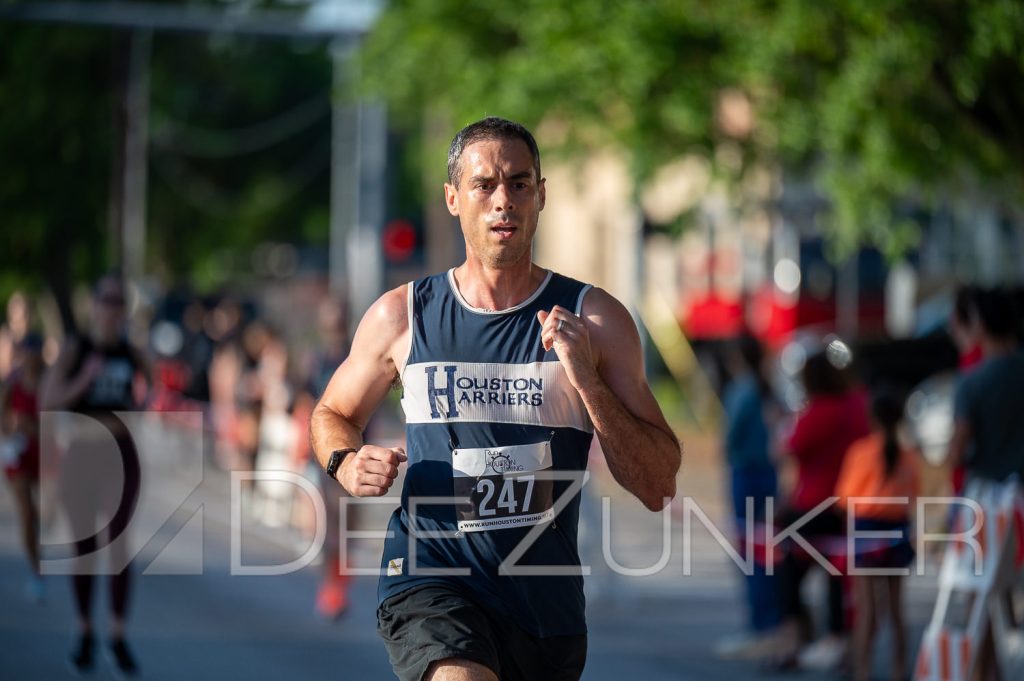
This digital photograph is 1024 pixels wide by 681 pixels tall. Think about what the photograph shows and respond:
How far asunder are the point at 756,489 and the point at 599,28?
5.12 meters

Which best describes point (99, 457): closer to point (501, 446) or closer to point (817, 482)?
point (817, 482)

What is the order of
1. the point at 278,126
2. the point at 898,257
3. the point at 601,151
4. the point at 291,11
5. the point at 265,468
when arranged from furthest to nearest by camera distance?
the point at 278,126 → the point at 291,11 → the point at 265,468 → the point at 601,151 → the point at 898,257

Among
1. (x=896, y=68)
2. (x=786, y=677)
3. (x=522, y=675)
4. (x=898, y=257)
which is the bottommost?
(x=786, y=677)

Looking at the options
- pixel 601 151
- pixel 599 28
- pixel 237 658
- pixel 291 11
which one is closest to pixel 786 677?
pixel 237 658

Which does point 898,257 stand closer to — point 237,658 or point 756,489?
point 756,489

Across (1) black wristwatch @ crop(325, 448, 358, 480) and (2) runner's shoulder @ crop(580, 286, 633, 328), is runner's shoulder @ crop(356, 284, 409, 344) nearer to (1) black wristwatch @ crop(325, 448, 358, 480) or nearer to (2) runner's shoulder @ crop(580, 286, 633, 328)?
(1) black wristwatch @ crop(325, 448, 358, 480)

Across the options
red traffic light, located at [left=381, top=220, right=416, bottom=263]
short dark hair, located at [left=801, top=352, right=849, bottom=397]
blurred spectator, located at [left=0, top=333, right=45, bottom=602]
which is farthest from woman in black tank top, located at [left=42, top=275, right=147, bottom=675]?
red traffic light, located at [left=381, top=220, right=416, bottom=263]

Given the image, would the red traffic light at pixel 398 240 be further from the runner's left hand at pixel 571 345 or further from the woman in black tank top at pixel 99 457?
the runner's left hand at pixel 571 345

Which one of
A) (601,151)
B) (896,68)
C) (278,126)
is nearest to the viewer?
(896,68)

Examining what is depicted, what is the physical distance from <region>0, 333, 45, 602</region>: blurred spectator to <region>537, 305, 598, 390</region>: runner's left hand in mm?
7965

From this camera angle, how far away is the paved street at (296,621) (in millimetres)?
9492

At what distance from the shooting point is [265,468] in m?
17.5

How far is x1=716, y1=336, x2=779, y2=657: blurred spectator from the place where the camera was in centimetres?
1010

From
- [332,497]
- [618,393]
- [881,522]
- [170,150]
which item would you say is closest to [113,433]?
[332,497]
